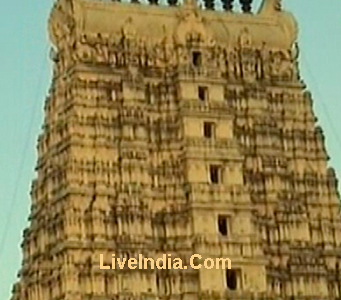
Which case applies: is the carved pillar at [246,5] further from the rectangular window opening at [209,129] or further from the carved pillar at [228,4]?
the rectangular window opening at [209,129]

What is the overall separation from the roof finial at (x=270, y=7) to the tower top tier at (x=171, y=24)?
0.10 metres

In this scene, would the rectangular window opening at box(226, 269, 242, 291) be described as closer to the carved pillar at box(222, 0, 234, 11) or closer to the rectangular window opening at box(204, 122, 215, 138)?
the rectangular window opening at box(204, 122, 215, 138)

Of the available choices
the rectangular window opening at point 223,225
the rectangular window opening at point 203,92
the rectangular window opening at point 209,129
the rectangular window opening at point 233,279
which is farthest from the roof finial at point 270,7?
the rectangular window opening at point 233,279

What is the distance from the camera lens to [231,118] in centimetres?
5453

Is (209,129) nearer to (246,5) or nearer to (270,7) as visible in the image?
(246,5)

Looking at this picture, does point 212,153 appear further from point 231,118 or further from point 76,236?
point 76,236

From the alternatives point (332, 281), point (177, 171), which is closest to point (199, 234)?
point (177, 171)

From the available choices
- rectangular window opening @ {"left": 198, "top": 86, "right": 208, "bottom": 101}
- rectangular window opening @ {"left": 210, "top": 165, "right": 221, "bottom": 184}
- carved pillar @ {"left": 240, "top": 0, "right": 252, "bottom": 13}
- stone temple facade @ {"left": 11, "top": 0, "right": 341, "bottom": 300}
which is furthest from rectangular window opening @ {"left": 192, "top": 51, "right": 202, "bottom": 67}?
rectangular window opening @ {"left": 210, "top": 165, "right": 221, "bottom": 184}

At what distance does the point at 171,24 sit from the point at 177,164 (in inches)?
289

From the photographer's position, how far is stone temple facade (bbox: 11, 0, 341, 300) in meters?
50.8

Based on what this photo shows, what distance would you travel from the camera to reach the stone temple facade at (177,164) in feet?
167

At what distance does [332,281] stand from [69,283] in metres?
12.4

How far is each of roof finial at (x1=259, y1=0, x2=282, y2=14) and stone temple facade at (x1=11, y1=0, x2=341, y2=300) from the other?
1.42m

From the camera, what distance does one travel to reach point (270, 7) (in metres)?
59.0
